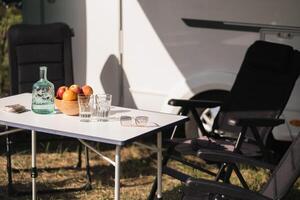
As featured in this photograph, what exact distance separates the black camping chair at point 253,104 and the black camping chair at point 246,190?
2.31ft

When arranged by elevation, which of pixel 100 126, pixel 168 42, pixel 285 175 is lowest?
pixel 285 175

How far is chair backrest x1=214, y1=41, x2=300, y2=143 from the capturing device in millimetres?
4457

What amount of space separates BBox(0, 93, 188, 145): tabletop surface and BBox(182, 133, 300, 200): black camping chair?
1.23ft

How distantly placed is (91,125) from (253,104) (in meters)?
1.51

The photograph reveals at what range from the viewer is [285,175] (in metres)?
3.25

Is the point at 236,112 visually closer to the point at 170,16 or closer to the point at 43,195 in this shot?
the point at 170,16

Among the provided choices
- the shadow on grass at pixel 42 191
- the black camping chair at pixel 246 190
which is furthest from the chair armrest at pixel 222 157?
the shadow on grass at pixel 42 191

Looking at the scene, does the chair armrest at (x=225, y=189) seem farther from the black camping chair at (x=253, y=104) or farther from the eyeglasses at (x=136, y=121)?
the black camping chair at (x=253, y=104)

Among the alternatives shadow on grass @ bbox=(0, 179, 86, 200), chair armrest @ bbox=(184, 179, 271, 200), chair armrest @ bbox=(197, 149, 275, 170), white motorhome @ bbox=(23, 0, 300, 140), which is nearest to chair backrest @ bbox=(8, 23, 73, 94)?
white motorhome @ bbox=(23, 0, 300, 140)

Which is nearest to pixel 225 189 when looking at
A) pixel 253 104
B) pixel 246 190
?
pixel 246 190

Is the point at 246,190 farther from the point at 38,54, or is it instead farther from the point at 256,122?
the point at 38,54

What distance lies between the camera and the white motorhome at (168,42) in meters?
4.92

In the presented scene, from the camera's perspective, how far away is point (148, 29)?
5191 mm

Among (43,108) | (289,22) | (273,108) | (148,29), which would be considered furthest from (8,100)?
(289,22)
